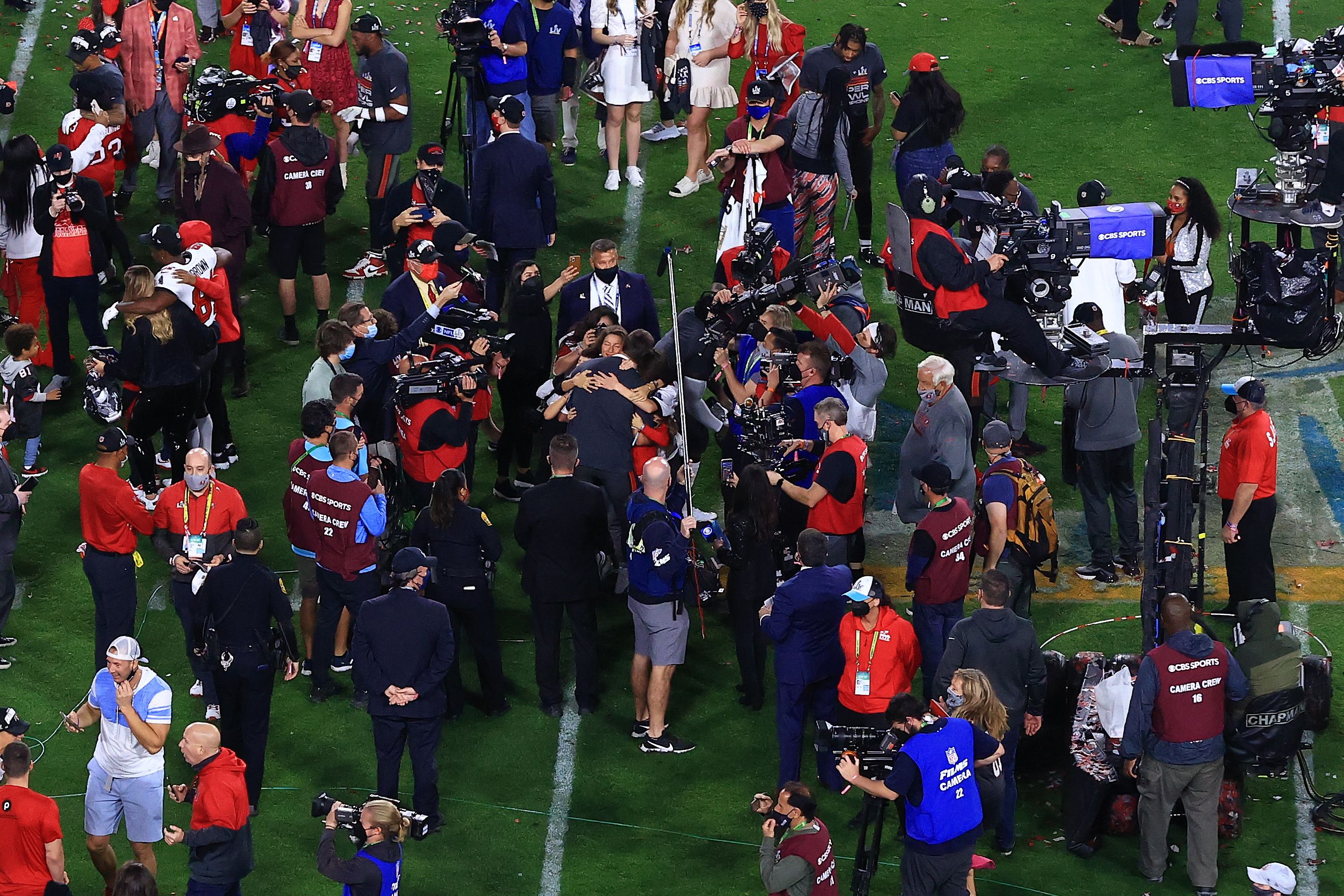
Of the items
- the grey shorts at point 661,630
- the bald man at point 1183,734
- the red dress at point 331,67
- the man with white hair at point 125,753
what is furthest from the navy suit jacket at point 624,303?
the bald man at point 1183,734

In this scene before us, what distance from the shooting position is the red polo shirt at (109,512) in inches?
452

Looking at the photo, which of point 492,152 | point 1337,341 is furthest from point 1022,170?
point 1337,341

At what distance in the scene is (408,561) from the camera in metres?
10.5

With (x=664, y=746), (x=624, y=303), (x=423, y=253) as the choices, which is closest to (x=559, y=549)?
(x=664, y=746)

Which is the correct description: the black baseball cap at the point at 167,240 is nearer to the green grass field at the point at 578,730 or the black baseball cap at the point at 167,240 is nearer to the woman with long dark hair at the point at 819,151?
the green grass field at the point at 578,730

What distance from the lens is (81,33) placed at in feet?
52.3

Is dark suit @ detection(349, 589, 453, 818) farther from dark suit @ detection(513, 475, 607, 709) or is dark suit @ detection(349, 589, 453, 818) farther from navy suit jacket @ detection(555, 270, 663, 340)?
navy suit jacket @ detection(555, 270, 663, 340)

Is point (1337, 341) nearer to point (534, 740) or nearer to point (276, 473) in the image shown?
point (534, 740)

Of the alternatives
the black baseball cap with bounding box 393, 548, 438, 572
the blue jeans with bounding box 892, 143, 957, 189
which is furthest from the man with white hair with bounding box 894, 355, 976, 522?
the black baseball cap with bounding box 393, 548, 438, 572

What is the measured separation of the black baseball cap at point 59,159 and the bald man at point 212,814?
614cm

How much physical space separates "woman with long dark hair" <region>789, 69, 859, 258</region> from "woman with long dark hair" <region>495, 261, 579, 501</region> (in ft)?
7.69

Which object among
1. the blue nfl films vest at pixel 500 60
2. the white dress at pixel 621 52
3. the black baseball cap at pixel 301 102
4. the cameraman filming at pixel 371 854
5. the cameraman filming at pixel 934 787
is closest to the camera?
the cameraman filming at pixel 371 854

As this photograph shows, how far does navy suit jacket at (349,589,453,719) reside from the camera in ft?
34.5

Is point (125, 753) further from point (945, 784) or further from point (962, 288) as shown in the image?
point (962, 288)
